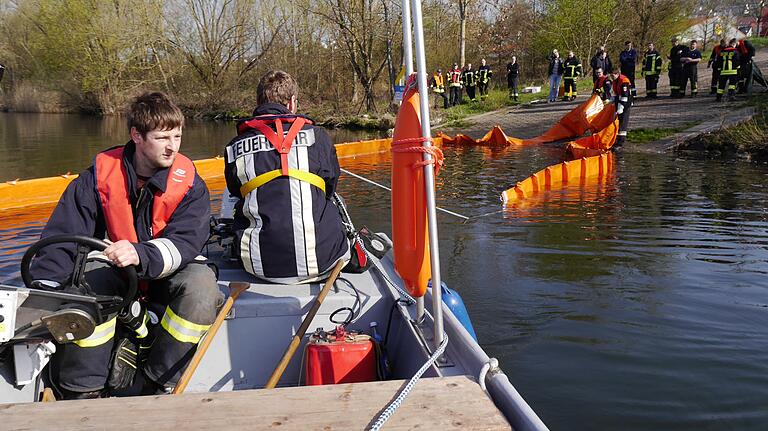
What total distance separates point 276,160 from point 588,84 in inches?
972

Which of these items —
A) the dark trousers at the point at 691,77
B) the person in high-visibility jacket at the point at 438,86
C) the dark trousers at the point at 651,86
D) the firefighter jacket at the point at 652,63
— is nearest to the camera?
the firefighter jacket at the point at 652,63

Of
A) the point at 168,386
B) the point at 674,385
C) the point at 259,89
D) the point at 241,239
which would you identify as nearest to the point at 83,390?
the point at 168,386

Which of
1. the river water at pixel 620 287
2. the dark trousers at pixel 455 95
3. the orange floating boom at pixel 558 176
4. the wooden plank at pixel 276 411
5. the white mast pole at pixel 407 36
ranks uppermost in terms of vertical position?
the white mast pole at pixel 407 36

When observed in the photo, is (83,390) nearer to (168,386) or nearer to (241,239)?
(168,386)

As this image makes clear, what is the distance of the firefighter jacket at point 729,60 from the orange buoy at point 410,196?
56.3 feet

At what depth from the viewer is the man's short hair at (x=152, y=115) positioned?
114 inches

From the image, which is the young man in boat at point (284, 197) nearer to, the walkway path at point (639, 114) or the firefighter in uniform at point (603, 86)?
the walkway path at point (639, 114)

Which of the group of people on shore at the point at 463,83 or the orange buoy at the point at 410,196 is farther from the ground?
the group of people on shore at the point at 463,83

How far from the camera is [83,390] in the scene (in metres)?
2.67

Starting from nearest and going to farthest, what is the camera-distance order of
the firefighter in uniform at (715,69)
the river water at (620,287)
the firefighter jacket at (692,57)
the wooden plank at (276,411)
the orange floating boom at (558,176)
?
the wooden plank at (276,411), the river water at (620,287), the orange floating boom at (558,176), the firefighter in uniform at (715,69), the firefighter jacket at (692,57)

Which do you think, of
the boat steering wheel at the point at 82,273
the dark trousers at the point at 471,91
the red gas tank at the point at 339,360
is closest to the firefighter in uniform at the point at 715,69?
the dark trousers at the point at 471,91

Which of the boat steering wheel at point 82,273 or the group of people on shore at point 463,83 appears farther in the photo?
the group of people on shore at point 463,83

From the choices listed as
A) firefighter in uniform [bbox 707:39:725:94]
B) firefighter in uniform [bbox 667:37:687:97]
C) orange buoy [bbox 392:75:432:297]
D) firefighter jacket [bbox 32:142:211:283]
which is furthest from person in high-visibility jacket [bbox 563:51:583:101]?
firefighter jacket [bbox 32:142:211:283]

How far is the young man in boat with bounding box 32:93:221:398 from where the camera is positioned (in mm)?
2680
